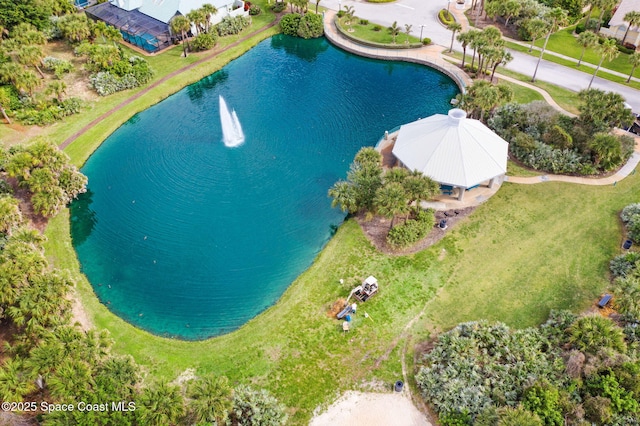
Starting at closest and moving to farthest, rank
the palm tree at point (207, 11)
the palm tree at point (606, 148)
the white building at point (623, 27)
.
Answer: the palm tree at point (606, 148) < the white building at point (623, 27) < the palm tree at point (207, 11)

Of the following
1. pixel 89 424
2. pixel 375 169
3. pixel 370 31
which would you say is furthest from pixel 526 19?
pixel 89 424

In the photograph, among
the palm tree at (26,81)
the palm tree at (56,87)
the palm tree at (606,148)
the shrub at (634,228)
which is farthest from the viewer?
the palm tree at (56,87)

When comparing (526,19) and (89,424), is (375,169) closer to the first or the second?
(89,424)

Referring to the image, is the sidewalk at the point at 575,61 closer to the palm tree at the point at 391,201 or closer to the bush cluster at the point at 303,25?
the bush cluster at the point at 303,25

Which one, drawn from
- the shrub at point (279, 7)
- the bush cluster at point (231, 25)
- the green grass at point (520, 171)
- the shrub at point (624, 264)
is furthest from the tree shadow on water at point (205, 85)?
the shrub at point (624, 264)

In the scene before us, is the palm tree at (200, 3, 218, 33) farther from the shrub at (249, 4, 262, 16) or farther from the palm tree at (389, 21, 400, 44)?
the palm tree at (389, 21, 400, 44)

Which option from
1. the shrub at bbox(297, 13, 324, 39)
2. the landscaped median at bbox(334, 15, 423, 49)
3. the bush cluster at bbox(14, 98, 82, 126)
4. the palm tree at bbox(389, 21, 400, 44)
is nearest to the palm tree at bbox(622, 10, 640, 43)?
the landscaped median at bbox(334, 15, 423, 49)
